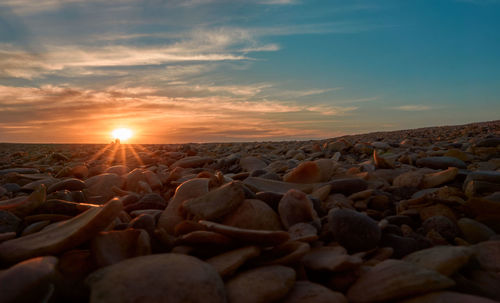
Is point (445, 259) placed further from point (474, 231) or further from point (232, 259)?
point (232, 259)

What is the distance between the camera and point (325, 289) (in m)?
1.17

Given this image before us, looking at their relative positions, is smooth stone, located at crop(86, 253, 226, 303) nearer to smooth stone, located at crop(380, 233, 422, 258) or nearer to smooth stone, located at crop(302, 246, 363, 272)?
smooth stone, located at crop(302, 246, 363, 272)

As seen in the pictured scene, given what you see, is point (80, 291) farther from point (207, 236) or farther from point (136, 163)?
point (136, 163)

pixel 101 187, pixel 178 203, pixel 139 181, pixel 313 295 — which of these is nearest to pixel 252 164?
pixel 139 181

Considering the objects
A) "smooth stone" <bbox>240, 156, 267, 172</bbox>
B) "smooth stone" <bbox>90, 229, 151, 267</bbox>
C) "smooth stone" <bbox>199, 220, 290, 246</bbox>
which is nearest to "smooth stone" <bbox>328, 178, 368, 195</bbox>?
"smooth stone" <bbox>199, 220, 290, 246</bbox>

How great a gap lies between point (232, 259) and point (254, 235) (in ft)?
0.42

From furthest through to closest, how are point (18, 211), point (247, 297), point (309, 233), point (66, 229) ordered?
point (18, 211)
point (309, 233)
point (66, 229)
point (247, 297)

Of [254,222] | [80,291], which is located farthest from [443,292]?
[80,291]

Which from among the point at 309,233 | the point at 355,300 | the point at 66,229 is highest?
the point at 66,229

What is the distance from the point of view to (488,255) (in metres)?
1.54

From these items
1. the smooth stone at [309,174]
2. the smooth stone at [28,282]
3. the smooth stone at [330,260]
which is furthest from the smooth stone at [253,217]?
the smooth stone at [309,174]

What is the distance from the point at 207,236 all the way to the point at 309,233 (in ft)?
1.65

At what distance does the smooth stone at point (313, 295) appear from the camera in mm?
1128

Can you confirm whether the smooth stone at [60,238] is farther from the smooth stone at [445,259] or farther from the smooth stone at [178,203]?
the smooth stone at [445,259]
